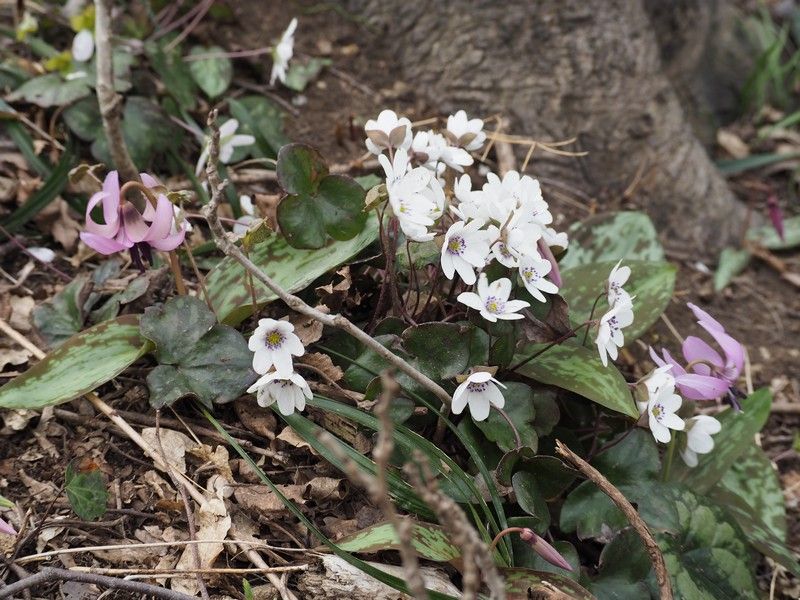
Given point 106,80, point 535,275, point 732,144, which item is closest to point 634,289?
point 535,275

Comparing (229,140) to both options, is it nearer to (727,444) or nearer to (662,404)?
(662,404)

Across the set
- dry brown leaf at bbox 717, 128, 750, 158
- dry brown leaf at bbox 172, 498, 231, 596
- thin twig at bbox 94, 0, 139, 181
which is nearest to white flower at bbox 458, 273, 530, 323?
dry brown leaf at bbox 172, 498, 231, 596

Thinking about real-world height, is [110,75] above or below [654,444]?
above

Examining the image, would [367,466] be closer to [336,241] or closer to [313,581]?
[313,581]

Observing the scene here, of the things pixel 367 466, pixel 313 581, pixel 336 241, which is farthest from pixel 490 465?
pixel 336 241

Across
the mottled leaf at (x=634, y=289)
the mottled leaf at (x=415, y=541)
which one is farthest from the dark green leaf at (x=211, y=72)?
the mottled leaf at (x=415, y=541)

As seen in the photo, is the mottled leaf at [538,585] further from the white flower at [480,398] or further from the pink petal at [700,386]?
the pink petal at [700,386]
